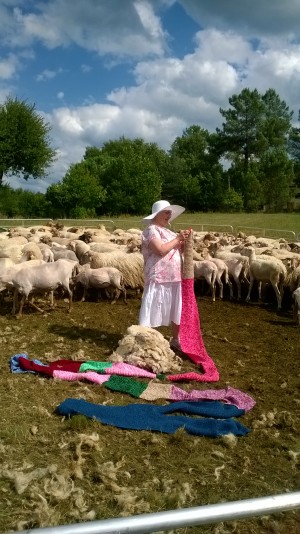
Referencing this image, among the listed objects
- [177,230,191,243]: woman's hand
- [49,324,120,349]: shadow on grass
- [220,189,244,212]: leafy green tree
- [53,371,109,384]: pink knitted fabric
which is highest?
[220,189,244,212]: leafy green tree

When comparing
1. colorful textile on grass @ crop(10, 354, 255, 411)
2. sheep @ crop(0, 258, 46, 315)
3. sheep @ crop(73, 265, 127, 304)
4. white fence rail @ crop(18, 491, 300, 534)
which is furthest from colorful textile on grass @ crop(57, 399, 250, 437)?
sheep @ crop(73, 265, 127, 304)

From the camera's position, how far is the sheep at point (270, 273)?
39.7ft

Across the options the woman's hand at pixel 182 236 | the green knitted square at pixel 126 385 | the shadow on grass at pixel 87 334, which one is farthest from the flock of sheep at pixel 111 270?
the green knitted square at pixel 126 385

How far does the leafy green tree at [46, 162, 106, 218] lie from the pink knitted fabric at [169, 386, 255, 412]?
44.4m

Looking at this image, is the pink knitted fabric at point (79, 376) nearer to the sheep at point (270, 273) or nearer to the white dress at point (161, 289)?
the white dress at point (161, 289)

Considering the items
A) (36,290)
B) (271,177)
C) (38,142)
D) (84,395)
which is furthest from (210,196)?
(84,395)

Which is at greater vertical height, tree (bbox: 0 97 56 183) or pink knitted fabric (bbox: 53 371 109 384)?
tree (bbox: 0 97 56 183)

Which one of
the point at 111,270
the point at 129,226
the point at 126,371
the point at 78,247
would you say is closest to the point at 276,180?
the point at 129,226

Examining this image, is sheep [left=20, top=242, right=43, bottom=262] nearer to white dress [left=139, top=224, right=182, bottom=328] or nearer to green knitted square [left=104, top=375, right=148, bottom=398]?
white dress [left=139, top=224, right=182, bottom=328]

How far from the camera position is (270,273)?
12188mm

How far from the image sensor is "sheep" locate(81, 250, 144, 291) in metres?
13.0

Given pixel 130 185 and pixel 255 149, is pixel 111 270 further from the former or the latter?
pixel 255 149

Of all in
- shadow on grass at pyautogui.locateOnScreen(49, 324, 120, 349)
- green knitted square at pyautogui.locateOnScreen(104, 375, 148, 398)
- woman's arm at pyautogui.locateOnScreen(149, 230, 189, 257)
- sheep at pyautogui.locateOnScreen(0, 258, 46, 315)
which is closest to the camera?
green knitted square at pyautogui.locateOnScreen(104, 375, 148, 398)

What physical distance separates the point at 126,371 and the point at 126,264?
21.9 ft
